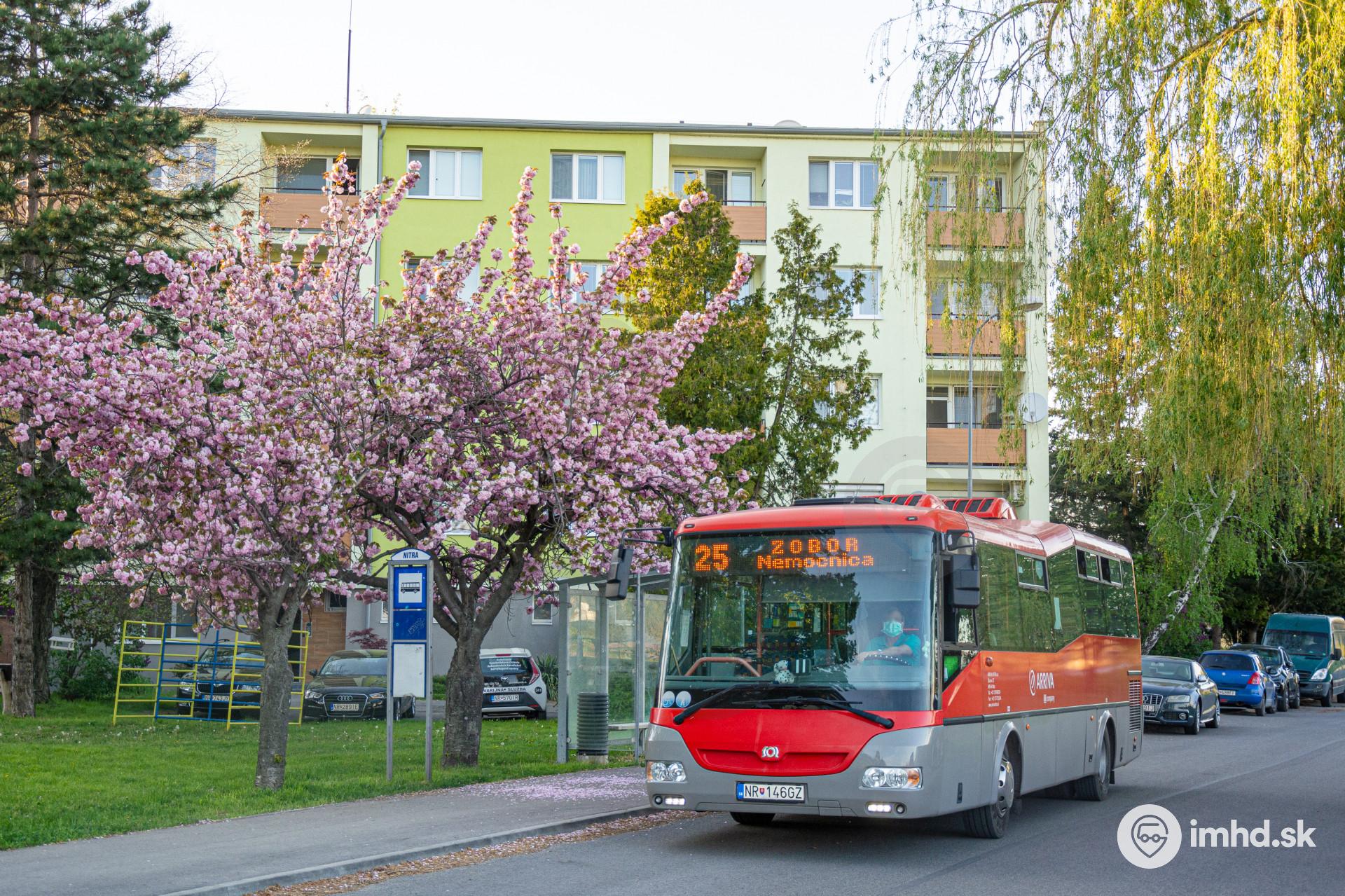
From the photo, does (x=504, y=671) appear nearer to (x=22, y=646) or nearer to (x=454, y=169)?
(x=22, y=646)

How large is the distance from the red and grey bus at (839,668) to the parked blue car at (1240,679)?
27865 mm

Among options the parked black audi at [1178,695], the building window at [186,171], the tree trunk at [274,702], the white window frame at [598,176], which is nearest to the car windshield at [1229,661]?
the parked black audi at [1178,695]

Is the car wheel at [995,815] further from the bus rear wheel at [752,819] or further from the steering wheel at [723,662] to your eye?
the steering wheel at [723,662]

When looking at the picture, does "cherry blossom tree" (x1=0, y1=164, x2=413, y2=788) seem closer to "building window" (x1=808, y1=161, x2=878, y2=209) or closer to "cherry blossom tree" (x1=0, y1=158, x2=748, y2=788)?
"cherry blossom tree" (x1=0, y1=158, x2=748, y2=788)

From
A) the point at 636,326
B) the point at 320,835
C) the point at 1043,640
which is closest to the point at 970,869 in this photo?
the point at 1043,640

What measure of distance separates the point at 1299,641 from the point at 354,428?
39.9 m

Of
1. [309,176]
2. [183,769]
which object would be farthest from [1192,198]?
[309,176]

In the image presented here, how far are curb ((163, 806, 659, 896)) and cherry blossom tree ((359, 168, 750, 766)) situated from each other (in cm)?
432

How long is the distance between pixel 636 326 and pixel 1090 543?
10.4 meters

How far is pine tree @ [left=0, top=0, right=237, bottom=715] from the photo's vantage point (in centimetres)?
2633

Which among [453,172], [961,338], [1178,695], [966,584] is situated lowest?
[1178,695]

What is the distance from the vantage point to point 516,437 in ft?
58.2

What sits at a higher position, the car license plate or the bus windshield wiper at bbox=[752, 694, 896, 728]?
the bus windshield wiper at bbox=[752, 694, 896, 728]

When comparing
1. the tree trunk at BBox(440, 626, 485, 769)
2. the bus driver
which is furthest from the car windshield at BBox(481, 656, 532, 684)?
the bus driver
